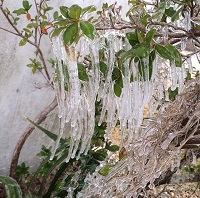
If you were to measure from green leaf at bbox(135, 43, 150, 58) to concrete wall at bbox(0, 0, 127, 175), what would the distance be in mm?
1474

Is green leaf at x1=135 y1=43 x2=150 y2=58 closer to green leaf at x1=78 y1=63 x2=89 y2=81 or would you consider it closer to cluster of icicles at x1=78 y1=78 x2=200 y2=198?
green leaf at x1=78 y1=63 x2=89 y2=81

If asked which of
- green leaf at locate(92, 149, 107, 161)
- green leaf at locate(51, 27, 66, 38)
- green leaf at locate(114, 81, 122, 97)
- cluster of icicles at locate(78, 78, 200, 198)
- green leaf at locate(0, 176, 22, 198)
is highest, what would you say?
green leaf at locate(51, 27, 66, 38)

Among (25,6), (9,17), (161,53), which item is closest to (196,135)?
(161,53)

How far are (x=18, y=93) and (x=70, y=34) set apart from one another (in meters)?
1.56

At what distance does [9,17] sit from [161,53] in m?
1.51

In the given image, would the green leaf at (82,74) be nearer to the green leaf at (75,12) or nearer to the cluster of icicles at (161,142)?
the green leaf at (75,12)

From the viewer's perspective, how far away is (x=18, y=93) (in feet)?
7.89

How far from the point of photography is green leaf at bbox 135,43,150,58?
2.99 ft

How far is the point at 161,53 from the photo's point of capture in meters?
0.95

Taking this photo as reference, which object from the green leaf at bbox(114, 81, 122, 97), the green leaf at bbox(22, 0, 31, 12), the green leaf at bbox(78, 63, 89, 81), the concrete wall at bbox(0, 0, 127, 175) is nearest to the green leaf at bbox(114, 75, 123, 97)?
the green leaf at bbox(114, 81, 122, 97)

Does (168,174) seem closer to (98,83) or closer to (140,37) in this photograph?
(98,83)

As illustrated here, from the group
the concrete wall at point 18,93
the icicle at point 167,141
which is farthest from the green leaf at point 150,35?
the concrete wall at point 18,93

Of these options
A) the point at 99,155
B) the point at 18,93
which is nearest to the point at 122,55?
the point at 99,155

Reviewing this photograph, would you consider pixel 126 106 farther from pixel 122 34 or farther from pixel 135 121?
pixel 122 34
